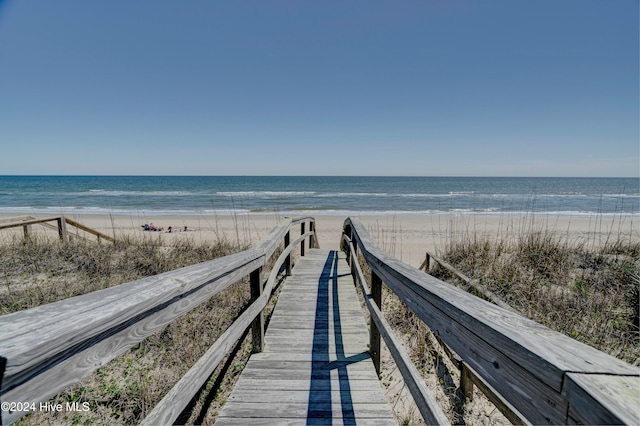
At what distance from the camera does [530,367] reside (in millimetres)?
728

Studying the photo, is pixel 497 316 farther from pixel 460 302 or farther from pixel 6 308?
pixel 6 308

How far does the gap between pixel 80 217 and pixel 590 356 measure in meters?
23.3

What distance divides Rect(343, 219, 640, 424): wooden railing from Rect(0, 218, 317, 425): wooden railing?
45.3 inches

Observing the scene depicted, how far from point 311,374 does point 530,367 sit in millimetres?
2120

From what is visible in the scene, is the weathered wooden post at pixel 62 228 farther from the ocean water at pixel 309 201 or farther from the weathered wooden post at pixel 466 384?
the ocean water at pixel 309 201

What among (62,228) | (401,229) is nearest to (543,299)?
(401,229)

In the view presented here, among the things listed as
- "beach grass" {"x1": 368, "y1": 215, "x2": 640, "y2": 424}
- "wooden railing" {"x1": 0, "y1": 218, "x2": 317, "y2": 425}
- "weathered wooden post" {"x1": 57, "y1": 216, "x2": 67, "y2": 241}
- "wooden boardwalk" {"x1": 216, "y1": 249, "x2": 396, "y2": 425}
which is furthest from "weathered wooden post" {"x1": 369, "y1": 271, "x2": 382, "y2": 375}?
"weathered wooden post" {"x1": 57, "y1": 216, "x2": 67, "y2": 241}

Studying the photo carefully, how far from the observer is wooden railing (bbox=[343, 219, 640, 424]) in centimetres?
57

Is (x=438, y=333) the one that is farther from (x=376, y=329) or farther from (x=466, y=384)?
(x=466, y=384)

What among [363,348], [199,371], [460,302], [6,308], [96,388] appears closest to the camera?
[460,302]

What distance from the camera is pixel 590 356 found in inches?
26.4

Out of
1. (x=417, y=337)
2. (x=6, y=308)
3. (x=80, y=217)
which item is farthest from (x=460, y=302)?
(x=80, y=217)

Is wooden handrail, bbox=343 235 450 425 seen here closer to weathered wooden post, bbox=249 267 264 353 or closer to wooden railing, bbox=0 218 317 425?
wooden railing, bbox=0 218 317 425

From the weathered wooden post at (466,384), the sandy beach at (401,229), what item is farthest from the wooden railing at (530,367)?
the sandy beach at (401,229)
